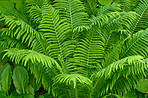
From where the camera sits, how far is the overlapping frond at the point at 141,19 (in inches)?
86.7

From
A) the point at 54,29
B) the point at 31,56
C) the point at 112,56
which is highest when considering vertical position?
the point at 54,29

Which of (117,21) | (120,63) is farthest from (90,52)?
(120,63)

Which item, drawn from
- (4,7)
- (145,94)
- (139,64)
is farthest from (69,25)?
Answer: (145,94)

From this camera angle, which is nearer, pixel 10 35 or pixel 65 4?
pixel 10 35

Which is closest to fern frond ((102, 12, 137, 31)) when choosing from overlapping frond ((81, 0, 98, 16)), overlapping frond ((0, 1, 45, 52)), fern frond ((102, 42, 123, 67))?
fern frond ((102, 42, 123, 67))

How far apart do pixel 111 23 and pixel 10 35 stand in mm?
1088

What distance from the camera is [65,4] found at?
6.99 feet

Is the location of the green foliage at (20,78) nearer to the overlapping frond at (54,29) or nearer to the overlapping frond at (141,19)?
the overlapping frond at (54,29)

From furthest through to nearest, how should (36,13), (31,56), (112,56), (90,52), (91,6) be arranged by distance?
(91,6) → (36,13) → (90,52) → (112,56) → (31,56)

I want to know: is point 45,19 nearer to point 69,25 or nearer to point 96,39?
point 69,25

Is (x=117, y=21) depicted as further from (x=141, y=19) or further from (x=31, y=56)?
(x=31, y=56)

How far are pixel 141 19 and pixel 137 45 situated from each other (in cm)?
43

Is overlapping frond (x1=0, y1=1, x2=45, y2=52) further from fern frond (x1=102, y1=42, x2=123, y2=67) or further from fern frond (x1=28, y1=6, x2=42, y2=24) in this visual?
fern frond (x1=102, y1=42, x2=123, y2=67)

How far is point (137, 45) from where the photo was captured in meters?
1.96
